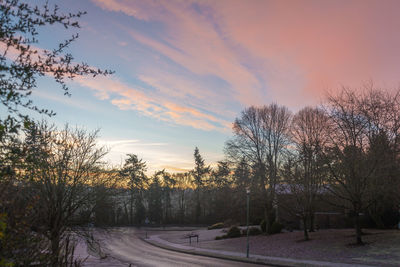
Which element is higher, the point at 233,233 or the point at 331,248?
the point at 331,248

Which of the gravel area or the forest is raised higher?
the forest

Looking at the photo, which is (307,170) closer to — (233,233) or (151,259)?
(233,233)

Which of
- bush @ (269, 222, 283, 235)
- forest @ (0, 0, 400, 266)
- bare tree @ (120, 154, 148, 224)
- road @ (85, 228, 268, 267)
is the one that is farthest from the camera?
bare tree @ (120, 154, 148, 224)

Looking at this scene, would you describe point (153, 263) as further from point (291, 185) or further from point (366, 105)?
point (366, 105)

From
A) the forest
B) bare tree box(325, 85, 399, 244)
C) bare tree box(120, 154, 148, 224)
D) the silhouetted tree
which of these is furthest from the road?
the silhouetted tree

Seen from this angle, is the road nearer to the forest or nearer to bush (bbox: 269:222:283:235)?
the forest

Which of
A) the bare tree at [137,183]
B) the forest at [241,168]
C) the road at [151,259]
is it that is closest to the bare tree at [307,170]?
the forest at [241,168]

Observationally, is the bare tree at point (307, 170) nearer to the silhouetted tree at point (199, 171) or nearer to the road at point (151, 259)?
the road at point (151, 259)

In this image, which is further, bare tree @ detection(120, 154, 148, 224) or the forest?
bare tree @ detection(120, 154, 148, 224)

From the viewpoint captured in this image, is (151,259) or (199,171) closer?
(151,259)

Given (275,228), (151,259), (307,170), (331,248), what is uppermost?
(307,170)

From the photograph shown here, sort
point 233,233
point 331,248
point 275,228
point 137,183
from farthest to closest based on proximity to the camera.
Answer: point 137,183 < point 233,233 < point 275,228 < point 331,248

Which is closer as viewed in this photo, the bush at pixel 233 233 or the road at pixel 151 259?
the road at pixel 151 259

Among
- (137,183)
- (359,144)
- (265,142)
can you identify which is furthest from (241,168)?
(137,183)
